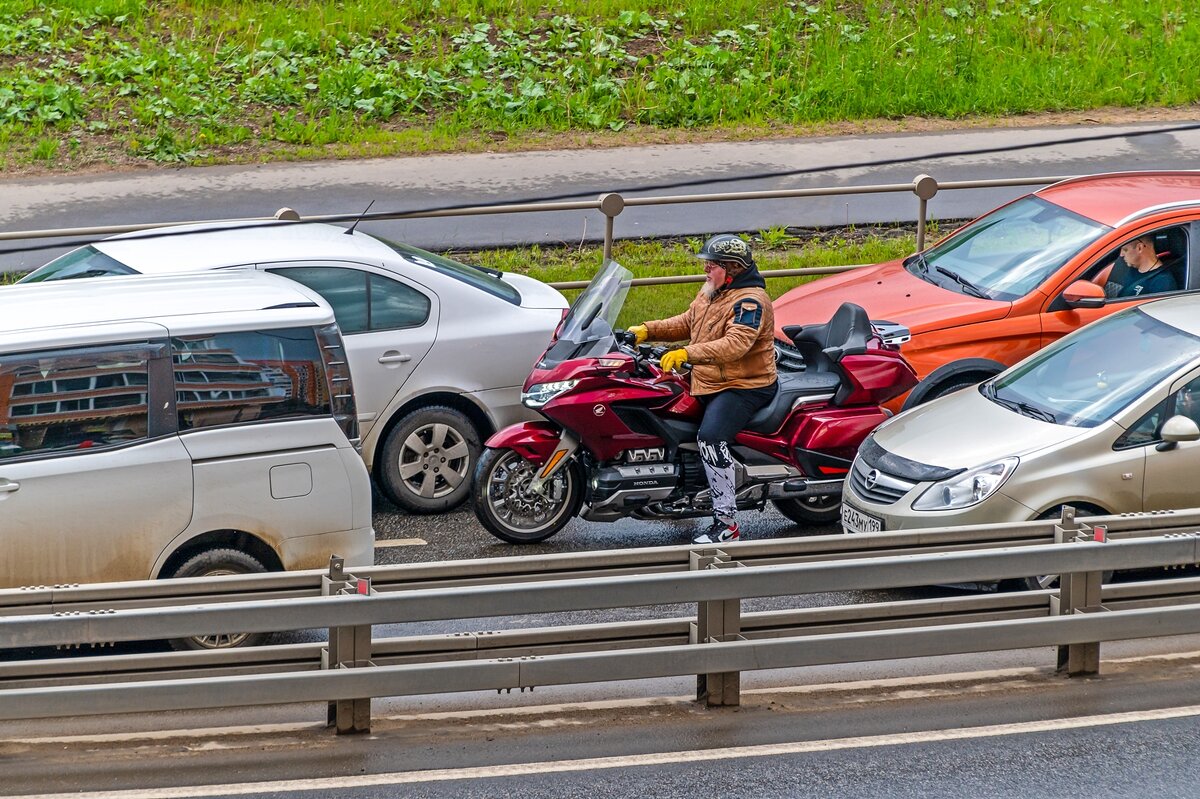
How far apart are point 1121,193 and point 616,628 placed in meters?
6.50

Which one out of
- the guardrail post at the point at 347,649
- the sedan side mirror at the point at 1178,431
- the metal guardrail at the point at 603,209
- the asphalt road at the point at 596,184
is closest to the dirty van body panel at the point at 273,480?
the guardrail post at the point at 347,649

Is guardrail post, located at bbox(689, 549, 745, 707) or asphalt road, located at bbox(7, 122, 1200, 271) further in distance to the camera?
asphalt road, located at bbox(7, 122, 1200, 271)

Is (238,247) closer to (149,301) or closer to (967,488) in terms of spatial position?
(149,301)

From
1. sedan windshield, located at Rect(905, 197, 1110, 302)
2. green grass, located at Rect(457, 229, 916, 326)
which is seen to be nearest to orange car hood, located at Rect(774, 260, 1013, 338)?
sedan windshield, located at Rect(905, 197, 1110, 302)

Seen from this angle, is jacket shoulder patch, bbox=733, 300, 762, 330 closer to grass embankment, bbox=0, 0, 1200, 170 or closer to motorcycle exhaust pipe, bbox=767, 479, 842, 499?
motorcycle exhaust pipe, bbox=767, 479, 842, 499

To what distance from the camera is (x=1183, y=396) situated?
26.5ft

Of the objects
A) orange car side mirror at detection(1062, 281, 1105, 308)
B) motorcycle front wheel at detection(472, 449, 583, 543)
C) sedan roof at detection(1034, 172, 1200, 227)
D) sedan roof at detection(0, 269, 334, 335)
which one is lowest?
motorcycle front wheel at detection(472, 449, 583, 543)

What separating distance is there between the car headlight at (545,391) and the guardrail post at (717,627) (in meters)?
2.47

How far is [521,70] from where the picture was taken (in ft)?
71.7

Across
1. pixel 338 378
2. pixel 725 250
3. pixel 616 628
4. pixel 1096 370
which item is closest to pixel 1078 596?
pixel 616 628

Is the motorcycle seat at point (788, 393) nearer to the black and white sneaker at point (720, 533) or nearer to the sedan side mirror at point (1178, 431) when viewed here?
the black and white sneaker at point (720, 533)

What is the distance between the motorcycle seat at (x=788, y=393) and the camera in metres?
9.02

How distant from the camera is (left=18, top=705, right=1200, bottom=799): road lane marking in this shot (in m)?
5.56

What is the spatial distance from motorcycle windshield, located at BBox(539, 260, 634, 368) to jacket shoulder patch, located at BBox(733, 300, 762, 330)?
0.82m
